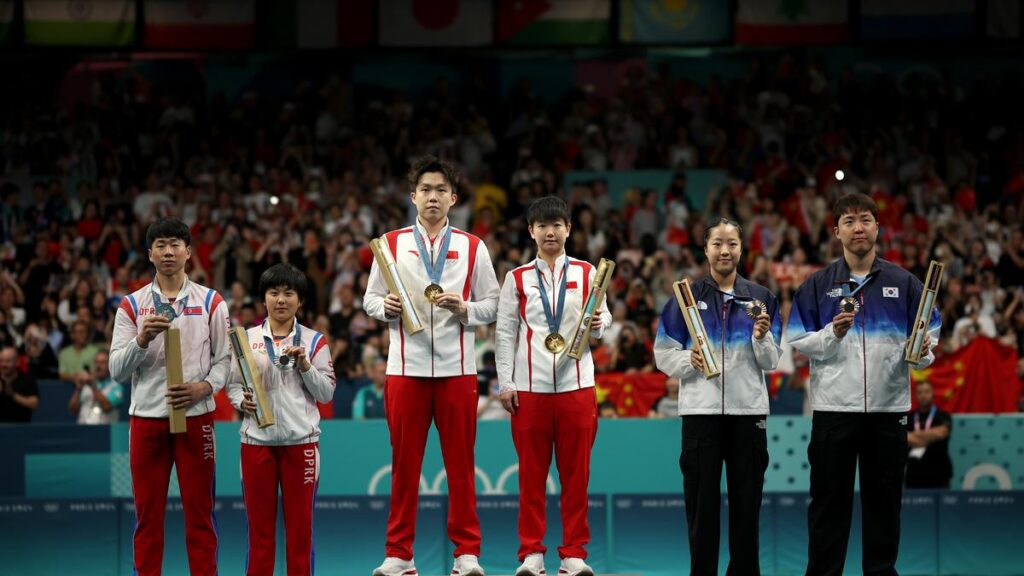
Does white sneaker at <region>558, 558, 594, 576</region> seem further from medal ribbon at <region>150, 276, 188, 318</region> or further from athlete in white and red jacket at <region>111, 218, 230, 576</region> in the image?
medal ribbon at <region>150, 276, 188, 318</region>

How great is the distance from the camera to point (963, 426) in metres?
12.4

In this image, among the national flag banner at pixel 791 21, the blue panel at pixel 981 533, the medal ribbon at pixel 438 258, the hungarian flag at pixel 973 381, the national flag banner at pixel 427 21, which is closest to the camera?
the medal ribbon at pixel 438 258

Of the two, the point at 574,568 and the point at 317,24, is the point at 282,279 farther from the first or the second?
the point at 317,24

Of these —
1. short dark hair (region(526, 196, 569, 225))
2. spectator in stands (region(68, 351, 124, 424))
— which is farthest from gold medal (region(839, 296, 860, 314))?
spectator in stands (region(68, 351, 124, 424))

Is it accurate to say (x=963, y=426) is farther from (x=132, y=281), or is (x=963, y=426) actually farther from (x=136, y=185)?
(x=136, y=185)

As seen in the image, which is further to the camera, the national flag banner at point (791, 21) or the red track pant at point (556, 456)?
the national flag banner at point (791, 21)

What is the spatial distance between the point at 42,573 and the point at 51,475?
991 mm

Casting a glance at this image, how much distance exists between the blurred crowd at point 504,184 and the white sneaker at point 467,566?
5763mm

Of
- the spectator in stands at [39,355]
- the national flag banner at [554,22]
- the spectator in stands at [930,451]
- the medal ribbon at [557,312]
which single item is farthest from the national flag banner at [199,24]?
the medal ribbon at [557,312]

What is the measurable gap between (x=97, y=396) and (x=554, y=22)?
10.6 meters

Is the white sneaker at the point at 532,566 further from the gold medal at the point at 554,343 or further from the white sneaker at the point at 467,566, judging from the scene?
the gold medal at the point at 554,343

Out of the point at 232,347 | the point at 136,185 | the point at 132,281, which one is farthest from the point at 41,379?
the point at 232,347

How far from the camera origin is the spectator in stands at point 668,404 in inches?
506

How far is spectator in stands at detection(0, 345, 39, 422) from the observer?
44.1 feet
